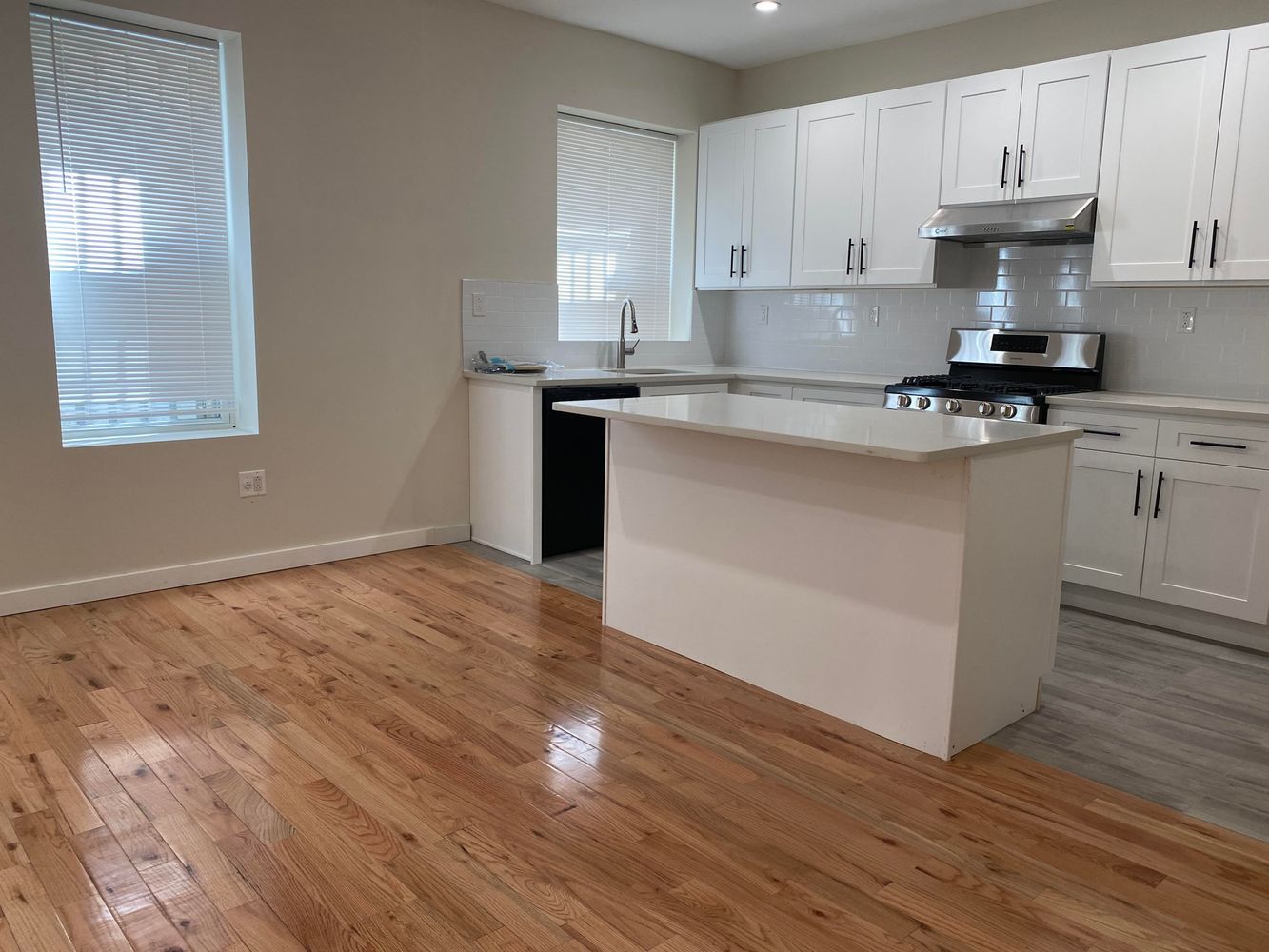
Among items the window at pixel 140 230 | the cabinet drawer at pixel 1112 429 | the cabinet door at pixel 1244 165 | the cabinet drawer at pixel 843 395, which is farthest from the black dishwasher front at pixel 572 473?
the cabinet door at pixel 1244 165

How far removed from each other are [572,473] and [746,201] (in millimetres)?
2081

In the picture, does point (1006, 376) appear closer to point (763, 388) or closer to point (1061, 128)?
point (1061, 128)

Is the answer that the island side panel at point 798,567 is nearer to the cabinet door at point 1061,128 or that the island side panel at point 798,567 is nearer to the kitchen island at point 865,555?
the kitchen island at point 865,555

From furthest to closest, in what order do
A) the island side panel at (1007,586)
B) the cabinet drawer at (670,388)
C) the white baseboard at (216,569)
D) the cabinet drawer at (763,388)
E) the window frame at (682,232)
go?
the window frame at (682,232), the cabinet drawer at (763,388), the cabinet drawer at (670,388), the white baseboard at (216,569), the island side panel at (1007,586)

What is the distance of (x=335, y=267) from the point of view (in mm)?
4359

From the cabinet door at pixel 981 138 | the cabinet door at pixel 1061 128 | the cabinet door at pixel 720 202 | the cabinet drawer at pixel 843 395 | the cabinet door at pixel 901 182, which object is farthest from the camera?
the cabinet door at pixel 720 202

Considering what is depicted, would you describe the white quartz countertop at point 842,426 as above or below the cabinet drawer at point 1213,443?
above

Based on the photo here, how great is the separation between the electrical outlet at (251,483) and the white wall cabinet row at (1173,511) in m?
3.50

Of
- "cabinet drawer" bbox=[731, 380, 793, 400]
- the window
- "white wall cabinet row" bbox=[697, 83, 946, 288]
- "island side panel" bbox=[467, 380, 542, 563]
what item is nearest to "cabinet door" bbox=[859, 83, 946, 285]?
"white wall cabinet row" bbox=[697, 83, 946, 288]

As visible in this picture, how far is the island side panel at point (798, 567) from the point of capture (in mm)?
2646

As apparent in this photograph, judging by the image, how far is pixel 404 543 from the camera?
15.7 feet

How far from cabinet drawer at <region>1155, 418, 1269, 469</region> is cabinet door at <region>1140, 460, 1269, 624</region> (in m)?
0.03

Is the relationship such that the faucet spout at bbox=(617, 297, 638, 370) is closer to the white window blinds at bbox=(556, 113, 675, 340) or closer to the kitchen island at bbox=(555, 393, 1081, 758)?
the white window blinds at bbox=(556, 113, 675, 340)

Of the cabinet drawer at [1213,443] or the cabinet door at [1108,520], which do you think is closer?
the cabinet drawer at [1213,443]
